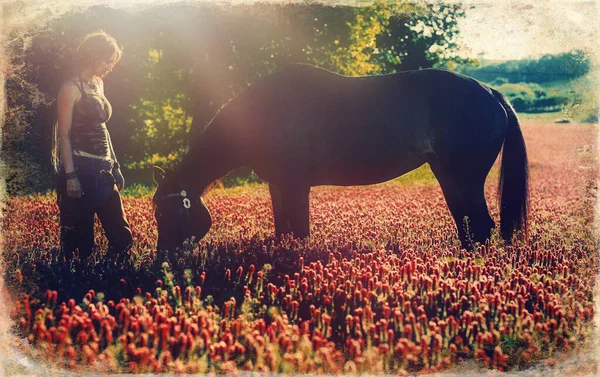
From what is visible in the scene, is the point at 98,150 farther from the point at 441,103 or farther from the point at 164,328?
the point at 441,103

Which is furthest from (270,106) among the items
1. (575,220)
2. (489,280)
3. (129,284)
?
(575,220)

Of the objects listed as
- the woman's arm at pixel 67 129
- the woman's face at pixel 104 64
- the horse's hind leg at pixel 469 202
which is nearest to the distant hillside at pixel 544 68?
the horse's hind leg at pixel 469 202

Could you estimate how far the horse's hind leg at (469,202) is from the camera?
6.75 m

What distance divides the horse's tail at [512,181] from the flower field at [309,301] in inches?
10.8

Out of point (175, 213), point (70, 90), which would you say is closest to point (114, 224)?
point (175, 213)

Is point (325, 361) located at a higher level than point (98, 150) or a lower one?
lower

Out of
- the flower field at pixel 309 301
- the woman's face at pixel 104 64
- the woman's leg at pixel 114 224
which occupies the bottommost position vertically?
the flower field at pixel 309 301

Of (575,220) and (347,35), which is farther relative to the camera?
(347,35)

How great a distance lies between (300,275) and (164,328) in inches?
70.8

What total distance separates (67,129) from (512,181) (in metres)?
5.21

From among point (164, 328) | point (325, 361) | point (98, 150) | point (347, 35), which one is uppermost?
point (347, 35)

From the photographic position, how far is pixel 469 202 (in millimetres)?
6754

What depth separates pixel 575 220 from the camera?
8242 millimetres

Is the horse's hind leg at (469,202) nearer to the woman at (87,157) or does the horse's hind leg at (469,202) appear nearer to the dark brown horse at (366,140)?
the dark brown horse at (366,140)
